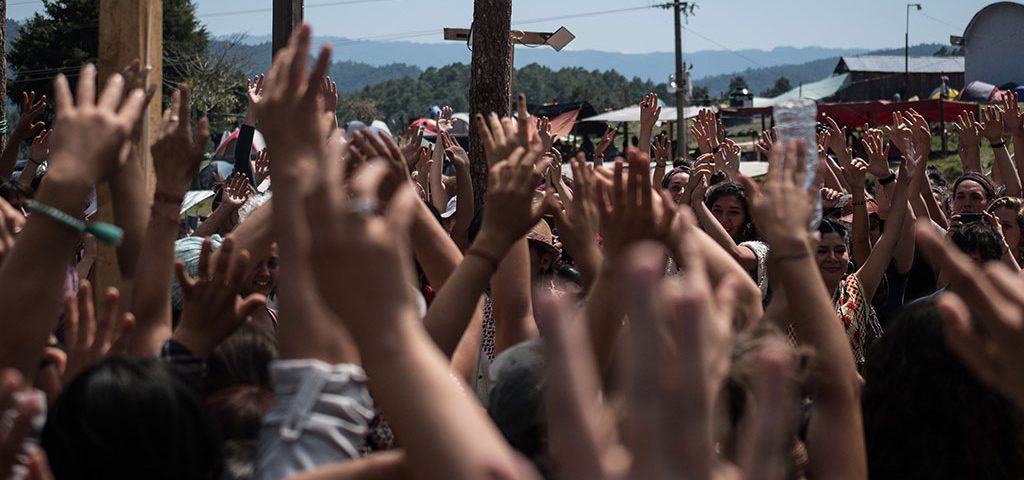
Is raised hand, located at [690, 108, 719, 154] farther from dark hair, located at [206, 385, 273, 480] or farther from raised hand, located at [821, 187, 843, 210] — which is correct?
dark hair, located at [206, 385, 273, 480]

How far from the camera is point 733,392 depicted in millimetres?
2434

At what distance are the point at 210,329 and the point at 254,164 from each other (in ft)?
17.3

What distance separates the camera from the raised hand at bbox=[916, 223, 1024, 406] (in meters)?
2.17

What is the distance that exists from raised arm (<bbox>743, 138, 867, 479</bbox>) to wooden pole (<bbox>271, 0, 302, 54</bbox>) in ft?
21.5

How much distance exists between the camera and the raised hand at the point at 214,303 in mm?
2809

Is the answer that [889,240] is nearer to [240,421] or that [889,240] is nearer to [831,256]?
[831,256]

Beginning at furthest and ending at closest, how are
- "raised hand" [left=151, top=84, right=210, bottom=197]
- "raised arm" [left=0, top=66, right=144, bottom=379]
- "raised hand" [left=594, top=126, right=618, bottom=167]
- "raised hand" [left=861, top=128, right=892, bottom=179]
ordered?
"raised hand" [left=594, top=126, right=618, bottom=167] < "raised hand" [left=861, top=128, right=892, bottom=179] < "raised hand" [left=151, top=84, right=210, bottom=197] < "raised arm" [left=0, top=66, right=144, bottom=379]

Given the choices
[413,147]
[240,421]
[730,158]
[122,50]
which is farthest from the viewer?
[730,158]

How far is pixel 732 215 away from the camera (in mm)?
6770

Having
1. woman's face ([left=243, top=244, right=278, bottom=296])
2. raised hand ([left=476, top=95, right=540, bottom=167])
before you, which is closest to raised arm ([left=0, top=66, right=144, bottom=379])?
raised hand ([left=476, top=95, right=540, bottom=167])

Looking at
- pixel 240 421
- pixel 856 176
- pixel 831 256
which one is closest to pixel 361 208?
pixel 240 421

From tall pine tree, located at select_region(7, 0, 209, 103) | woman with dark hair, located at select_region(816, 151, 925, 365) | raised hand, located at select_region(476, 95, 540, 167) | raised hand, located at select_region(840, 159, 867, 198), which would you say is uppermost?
tall pine tree, located at select_region(7, 0, 209, 103)

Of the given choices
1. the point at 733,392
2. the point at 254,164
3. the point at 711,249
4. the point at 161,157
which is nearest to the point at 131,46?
the point at 161,157

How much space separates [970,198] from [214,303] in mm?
6250
